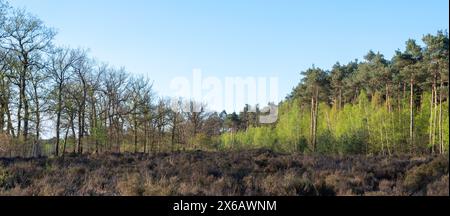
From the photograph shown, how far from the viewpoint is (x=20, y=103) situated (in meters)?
27.4

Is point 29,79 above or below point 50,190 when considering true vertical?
above

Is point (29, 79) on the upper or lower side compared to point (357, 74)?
lower

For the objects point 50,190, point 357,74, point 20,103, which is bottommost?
point 50,190

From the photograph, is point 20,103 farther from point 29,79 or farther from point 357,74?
point 357,74

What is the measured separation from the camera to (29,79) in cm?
2806

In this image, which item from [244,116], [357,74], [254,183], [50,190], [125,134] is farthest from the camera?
[244,116]

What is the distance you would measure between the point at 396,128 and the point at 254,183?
119 feet

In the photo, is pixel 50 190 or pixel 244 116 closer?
pixel 50 190
